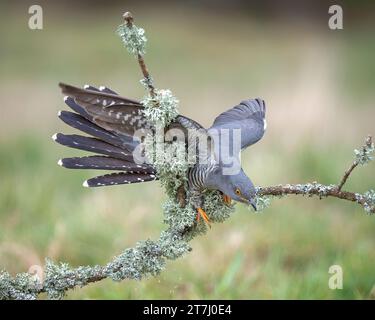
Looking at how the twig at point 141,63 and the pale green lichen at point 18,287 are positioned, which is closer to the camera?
the twig at point 141,63

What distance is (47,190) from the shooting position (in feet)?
15.8

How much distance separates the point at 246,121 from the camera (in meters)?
3.28

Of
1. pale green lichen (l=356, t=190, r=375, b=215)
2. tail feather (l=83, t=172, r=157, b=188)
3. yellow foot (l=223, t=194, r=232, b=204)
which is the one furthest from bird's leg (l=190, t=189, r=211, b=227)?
pale green lichen (l=356, t=190, r=375, b=215)

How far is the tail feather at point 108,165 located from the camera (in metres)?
2.95

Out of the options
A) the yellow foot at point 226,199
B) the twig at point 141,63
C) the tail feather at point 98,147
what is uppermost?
the twig at point 141,63

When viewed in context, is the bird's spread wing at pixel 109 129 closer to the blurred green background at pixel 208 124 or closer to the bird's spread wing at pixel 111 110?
the bird's spread wing at pixel 111 110

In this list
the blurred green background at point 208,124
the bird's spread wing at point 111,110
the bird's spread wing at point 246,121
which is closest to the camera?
the bird's spread wing at point 111,110

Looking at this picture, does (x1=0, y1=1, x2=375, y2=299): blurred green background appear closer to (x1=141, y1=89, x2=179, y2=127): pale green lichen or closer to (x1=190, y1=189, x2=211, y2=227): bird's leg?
(x1=190, y1=189, x2=211, y2=227): bird's leg

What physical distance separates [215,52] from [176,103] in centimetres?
942

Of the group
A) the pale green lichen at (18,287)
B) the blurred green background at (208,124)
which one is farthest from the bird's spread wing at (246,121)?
the pale green lichen at (18,287)

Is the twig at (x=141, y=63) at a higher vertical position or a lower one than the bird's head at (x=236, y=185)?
higher

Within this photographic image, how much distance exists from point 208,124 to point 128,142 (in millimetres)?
4434
